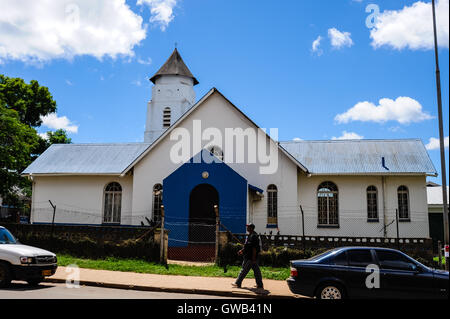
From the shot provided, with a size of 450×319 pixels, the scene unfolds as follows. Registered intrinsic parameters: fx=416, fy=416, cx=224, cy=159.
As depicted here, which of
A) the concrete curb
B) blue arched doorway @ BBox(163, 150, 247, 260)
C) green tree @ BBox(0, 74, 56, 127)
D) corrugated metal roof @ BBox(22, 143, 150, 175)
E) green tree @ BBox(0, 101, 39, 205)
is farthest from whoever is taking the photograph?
green tree @ BBox(0, 74, 56, 127)

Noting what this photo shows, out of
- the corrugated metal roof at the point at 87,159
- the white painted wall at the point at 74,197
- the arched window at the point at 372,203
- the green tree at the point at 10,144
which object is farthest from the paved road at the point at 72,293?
the green tree at the point at 10,144

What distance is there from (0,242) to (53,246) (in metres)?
5.80

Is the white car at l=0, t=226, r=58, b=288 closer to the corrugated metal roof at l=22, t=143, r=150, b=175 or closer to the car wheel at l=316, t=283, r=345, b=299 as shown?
the car wheel at l=316, t=283, r=345, b=299

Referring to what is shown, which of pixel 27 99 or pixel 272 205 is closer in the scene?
pixel 272 205

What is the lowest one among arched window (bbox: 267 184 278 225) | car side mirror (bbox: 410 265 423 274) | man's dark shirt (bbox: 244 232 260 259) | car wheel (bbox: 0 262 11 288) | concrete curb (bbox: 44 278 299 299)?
concrete curb (bbox: 44 278 299 299)

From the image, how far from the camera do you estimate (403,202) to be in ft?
66.8

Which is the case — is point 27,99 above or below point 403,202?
above

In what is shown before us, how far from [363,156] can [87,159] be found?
1524cm

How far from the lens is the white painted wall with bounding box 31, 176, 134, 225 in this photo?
2270 centimetres

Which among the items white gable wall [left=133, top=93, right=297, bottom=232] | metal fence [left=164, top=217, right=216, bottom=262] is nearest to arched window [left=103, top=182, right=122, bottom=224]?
white gable wall [left=133, top=93, right=297, bottom=232]

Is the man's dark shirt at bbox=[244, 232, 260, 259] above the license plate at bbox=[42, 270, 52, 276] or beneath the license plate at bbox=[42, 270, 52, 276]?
above

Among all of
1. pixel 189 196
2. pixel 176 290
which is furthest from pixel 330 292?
pixel 189 196

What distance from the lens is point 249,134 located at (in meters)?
20.5

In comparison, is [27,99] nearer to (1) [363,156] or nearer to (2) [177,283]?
(1) [363,156]
